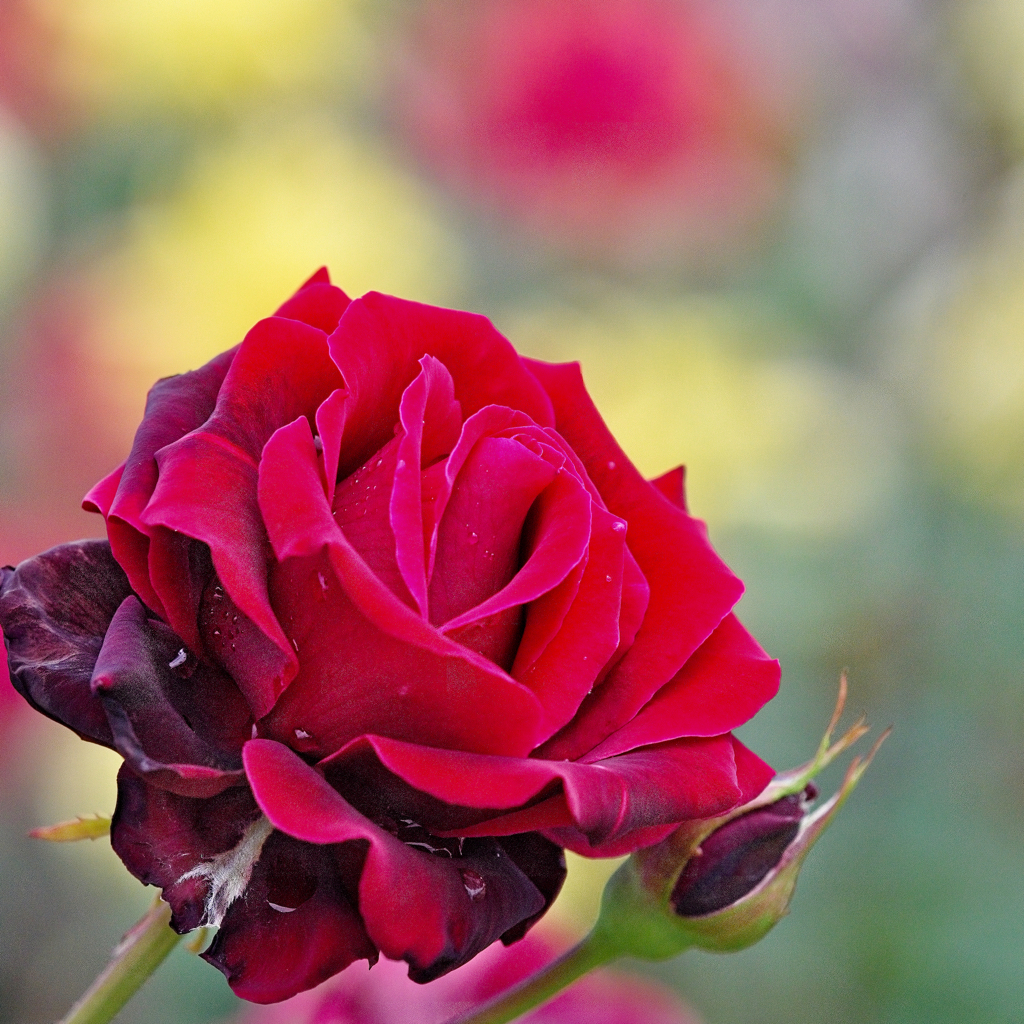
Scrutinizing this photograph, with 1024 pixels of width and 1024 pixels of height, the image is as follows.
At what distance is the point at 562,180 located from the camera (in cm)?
130

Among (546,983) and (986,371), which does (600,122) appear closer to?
(986,371)

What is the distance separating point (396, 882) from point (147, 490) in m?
0.10

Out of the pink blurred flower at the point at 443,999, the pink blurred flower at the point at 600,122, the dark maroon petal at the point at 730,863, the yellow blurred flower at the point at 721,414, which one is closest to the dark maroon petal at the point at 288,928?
the dark maroon petal at the point at 730,863

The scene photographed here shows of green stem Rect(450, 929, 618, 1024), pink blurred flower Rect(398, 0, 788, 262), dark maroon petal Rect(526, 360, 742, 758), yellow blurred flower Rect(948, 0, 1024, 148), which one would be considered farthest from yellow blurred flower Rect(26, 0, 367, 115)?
green stem Rect(450, 929, 618, 1024)

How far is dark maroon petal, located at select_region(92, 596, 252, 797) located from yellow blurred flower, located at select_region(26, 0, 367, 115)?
89 cm

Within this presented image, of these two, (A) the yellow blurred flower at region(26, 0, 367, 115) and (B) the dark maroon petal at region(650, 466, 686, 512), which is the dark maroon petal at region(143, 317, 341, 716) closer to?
(B) the dark maroon petal at region(650, 466, 686, 512)

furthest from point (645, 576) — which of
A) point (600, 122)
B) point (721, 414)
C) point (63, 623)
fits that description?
point (600, 122)

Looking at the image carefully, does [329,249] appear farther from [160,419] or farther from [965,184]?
[965,184]

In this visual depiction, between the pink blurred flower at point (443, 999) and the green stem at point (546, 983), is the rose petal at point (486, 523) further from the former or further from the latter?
the pink blurred flower at point (443, 999)

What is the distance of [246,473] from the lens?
25 centimetres

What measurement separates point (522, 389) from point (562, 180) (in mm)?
1058

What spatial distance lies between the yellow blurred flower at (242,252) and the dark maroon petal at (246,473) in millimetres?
676

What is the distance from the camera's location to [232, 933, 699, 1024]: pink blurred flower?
44cm

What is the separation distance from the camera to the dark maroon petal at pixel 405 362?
265mm
